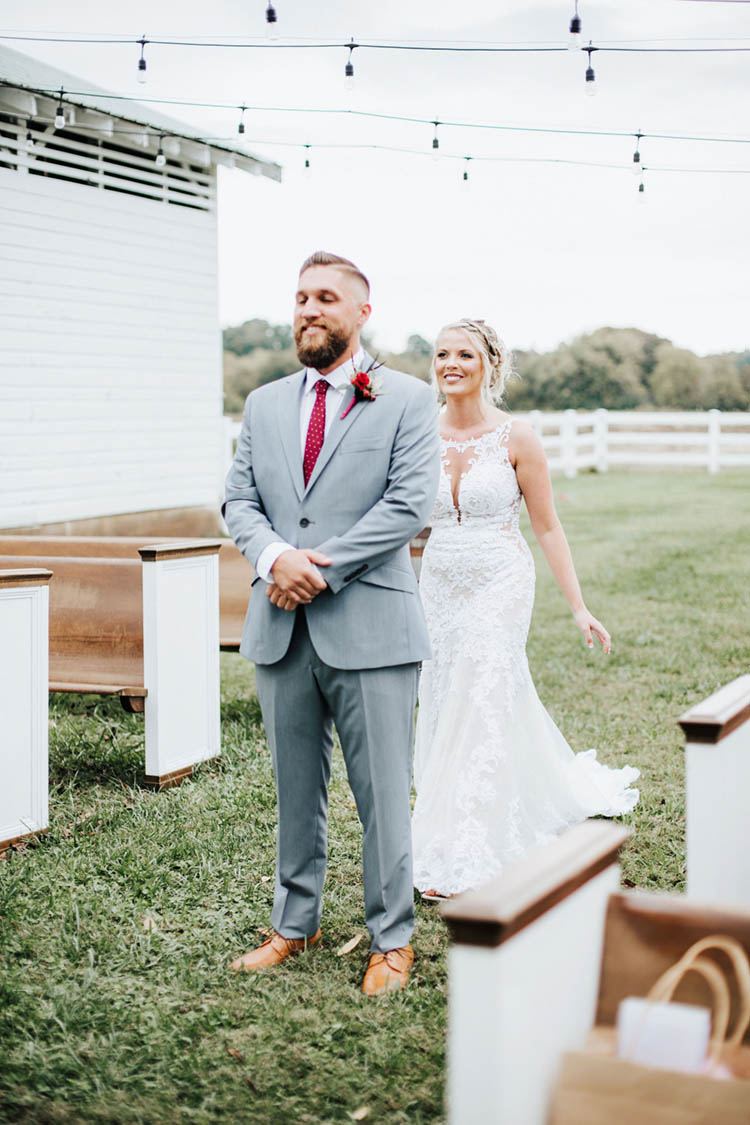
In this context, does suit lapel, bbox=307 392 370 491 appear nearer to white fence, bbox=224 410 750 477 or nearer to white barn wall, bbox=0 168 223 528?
white barn wall, bbox=0 168 223 528

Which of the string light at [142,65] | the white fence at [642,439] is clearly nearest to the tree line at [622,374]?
the white fence at [642,439]

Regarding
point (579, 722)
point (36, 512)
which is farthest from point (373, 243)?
point (579, 722)

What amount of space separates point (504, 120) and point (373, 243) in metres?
37.7

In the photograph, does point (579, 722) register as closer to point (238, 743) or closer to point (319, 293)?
point (238, 743)

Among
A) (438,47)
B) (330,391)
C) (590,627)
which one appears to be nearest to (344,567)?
(330,391)

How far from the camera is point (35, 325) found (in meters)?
12.1

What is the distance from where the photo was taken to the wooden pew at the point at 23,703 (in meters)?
5.21

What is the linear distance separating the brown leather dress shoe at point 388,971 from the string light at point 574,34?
647 cm

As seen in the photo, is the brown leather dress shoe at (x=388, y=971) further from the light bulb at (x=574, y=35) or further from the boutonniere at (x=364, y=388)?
the light bulb at (x=574, y=35)

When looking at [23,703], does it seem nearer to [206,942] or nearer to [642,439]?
[206,942]

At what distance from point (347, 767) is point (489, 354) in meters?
1.86

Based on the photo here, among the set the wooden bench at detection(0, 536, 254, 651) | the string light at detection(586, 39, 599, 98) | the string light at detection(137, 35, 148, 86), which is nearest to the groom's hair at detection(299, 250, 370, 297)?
the wooden bench at detection(0, 536, 254, 651)

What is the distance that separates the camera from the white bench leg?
624 centimetres

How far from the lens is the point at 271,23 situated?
8.22 m
